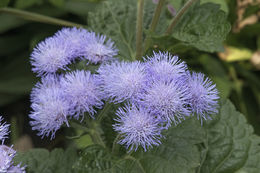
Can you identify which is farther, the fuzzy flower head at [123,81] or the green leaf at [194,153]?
the green leaf at [194,153]

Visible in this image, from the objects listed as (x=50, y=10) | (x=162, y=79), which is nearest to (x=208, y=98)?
(x=162, y=79)

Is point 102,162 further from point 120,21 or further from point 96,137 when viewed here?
point 120,21

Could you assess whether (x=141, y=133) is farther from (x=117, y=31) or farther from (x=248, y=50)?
(x=248, y=50)

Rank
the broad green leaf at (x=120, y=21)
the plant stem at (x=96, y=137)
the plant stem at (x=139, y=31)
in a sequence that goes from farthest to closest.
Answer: the broad green leaf at (x=120, y=21) < the plant stem at (x=139, y=31) < the plant stem at (x=96, y=137)

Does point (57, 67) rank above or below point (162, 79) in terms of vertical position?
above

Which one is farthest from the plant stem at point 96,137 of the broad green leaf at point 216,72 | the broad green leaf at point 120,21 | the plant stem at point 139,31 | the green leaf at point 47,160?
the broad green leaf at point 216,72

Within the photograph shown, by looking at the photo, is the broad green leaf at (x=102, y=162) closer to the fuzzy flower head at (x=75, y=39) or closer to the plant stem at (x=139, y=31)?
the fuzzy flower head at (x=75, y=39)

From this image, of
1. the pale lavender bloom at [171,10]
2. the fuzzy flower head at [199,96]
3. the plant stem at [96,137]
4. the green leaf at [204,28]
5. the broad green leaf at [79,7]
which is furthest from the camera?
the broad green leaf at [79,7]

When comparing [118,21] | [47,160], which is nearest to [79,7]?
[118,21]
